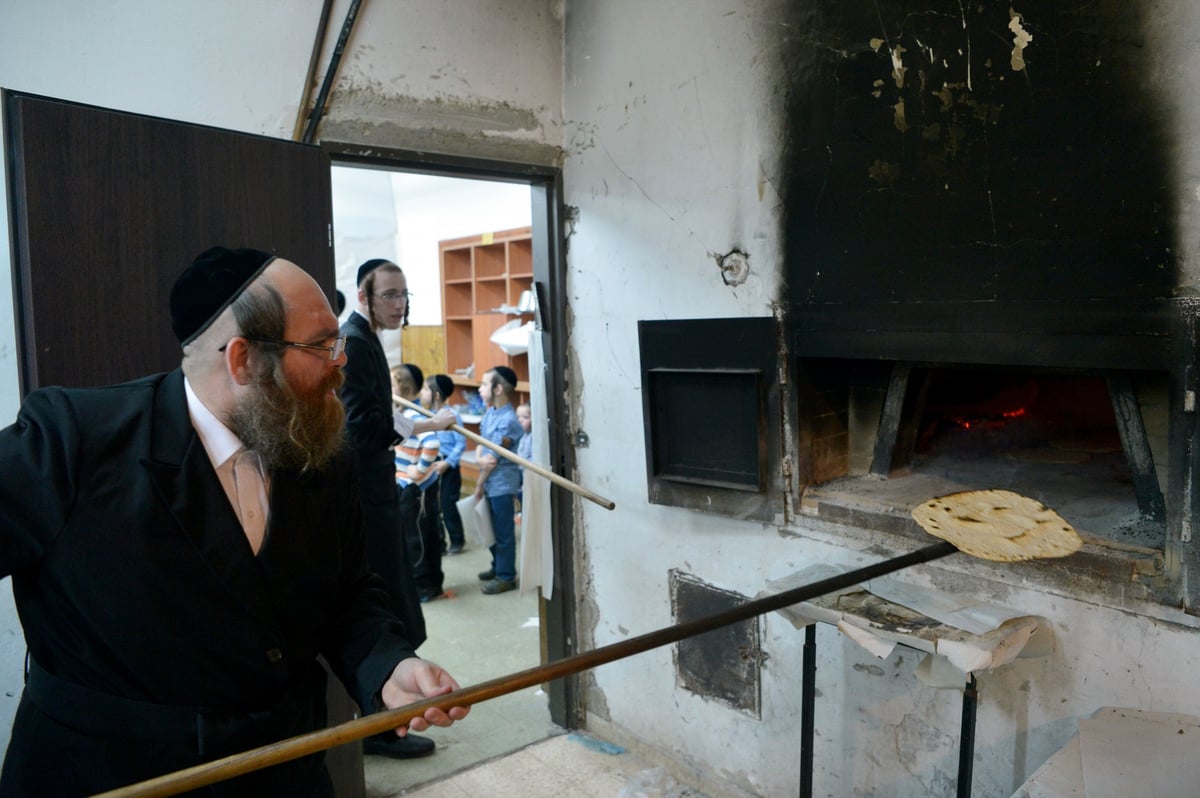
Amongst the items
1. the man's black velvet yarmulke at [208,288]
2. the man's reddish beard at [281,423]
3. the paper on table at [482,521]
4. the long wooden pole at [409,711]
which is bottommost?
the paper on table at [482,521]

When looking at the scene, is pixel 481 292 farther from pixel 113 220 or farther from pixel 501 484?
pixel 113 220

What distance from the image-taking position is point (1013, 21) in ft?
6.38

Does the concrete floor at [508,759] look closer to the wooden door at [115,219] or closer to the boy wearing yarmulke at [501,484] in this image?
the boy wearing yarmulke at [501,484]

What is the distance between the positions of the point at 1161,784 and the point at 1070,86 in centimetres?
143

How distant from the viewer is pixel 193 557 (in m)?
1.41

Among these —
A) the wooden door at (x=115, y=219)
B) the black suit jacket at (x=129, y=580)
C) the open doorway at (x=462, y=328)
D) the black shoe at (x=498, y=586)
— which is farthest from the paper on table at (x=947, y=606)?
the black shoe at (x=498, y=586)

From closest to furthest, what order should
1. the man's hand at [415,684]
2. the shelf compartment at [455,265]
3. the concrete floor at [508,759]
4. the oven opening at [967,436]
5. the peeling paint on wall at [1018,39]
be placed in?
the man's hand at [415,684] → the peeling paint on wall at [1018,39] → the oven opening at [967,436] → the concrete floor at [508,759] → the shelf compartment at [455,265]

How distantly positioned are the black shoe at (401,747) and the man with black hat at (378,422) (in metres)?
0.23

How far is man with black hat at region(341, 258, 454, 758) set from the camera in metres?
2.87

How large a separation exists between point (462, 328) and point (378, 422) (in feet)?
16.5

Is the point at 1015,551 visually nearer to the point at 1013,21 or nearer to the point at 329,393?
the point at 1013,21

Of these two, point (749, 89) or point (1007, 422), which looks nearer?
point (749, 89)

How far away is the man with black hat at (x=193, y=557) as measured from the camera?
4.42 ft

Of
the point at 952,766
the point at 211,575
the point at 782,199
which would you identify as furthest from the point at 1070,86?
the point at 211,575
